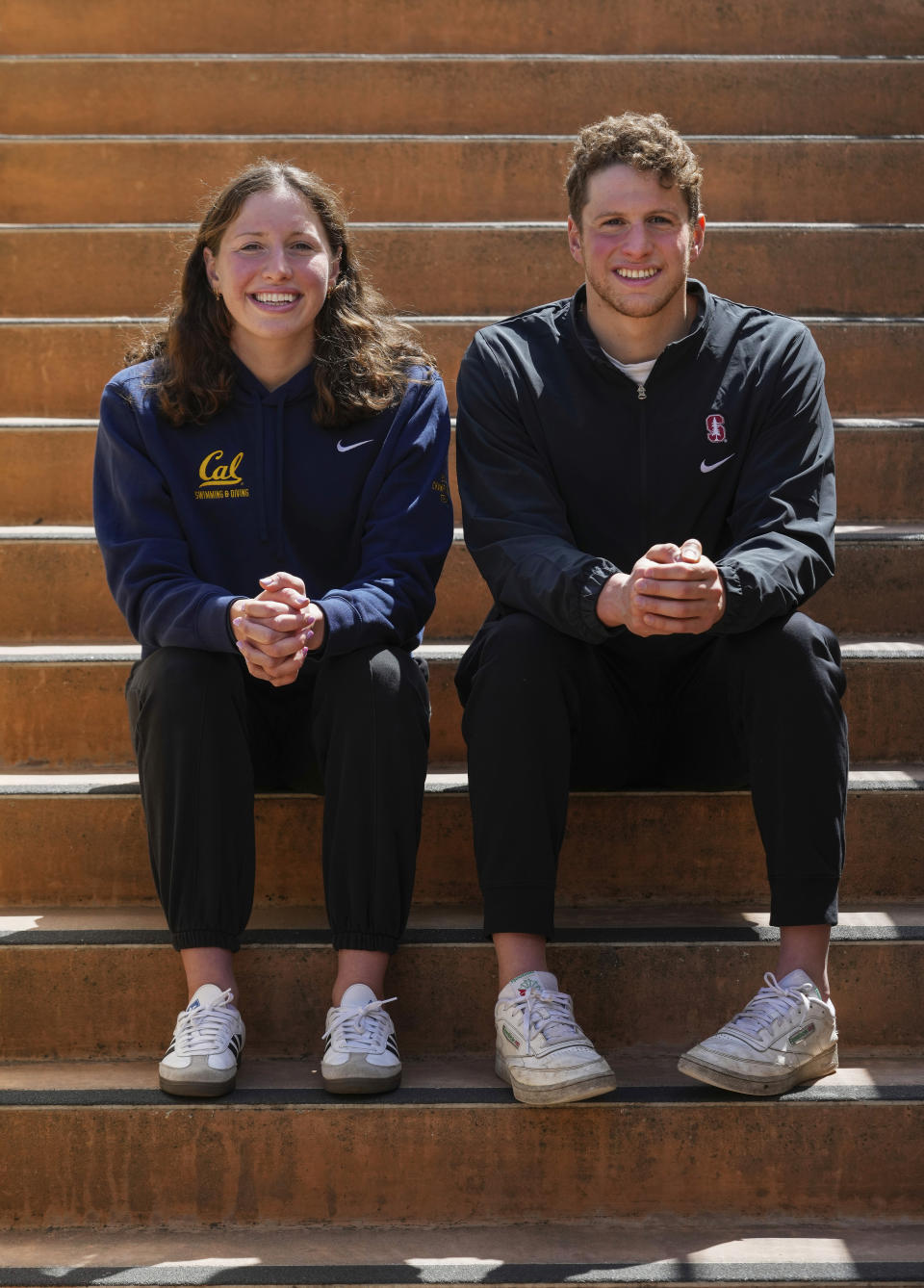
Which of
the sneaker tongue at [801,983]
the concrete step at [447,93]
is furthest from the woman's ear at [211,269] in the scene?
the concrete step at [447,93]

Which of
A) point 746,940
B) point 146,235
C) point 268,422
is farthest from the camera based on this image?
point 146,235

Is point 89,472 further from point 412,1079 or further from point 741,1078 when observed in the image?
point 741,1078

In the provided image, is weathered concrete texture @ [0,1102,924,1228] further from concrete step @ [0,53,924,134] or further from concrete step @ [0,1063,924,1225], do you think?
concrete step @ [0,53,924,134]

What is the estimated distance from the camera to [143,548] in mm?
1986

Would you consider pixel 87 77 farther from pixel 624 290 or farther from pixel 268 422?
pixel 624 290

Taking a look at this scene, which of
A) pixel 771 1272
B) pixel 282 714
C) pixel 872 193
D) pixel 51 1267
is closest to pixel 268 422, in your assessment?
pixel 282 714

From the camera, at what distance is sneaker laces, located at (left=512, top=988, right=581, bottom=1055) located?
1727 millimetres

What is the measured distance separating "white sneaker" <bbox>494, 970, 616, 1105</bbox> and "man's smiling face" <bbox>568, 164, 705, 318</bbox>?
973mm

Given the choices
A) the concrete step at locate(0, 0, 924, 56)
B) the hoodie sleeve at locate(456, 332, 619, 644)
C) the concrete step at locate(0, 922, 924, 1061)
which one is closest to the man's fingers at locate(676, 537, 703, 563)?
the hoodie sleeve at locate(456, 332, 619, 644)

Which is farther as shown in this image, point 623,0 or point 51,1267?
point 623,0

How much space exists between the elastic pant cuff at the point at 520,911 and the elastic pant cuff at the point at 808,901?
0.29 metres

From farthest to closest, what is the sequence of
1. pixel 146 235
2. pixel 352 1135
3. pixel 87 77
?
1. pixel 87 77
2. pixel 146 235
3. pixel 352 1135

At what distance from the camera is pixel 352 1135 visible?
1755 mm

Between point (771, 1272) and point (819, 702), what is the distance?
669 millimetres
